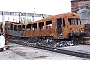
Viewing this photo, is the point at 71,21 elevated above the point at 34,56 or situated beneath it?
elevated above

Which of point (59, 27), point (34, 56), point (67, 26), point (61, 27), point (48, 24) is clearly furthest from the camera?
point (48, 24)

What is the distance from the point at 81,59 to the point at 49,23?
924 centimetres

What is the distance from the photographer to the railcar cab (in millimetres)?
17047

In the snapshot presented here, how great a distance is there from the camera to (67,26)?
17125 millimetres

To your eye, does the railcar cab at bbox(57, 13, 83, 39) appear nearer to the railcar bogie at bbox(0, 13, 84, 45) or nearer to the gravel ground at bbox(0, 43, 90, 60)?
the railcar bogie at bbox(0, 13, 84, 45)

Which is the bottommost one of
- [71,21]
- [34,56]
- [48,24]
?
[34,56]

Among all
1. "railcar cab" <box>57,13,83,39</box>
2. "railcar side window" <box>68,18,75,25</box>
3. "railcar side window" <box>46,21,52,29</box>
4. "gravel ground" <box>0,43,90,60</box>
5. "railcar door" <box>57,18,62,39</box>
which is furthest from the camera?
"railcar side window" <box>46,21,52,29</box>

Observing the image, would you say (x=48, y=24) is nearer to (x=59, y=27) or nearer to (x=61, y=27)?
(x=59, y=27)

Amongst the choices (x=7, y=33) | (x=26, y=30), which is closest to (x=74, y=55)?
(x=26, y=30)

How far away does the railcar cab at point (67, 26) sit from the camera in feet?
55.9

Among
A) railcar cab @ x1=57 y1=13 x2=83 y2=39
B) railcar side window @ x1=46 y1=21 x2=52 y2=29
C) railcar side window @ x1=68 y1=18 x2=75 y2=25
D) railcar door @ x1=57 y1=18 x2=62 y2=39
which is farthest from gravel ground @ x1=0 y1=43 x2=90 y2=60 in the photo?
railcar side window @ x1=46 y1=21 x2=52 y2=29

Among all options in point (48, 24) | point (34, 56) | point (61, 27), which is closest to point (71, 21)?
point (61, 27)

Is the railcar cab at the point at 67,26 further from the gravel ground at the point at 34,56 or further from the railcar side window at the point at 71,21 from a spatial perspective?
the gravel ground at the point at 34,56

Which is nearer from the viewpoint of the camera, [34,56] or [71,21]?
[34,56]
